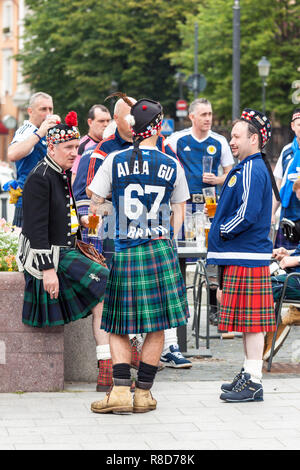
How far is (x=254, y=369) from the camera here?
7184 millimetres

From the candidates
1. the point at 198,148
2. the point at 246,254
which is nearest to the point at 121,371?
the point at 246,254

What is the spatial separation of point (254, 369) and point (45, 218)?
1672 mm

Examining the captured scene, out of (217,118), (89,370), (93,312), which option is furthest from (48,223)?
(217,118)

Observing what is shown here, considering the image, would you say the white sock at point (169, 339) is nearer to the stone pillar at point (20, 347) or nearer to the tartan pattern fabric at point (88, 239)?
the tartan pattern fabric at point (88, 239)

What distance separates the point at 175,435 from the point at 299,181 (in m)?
3.03

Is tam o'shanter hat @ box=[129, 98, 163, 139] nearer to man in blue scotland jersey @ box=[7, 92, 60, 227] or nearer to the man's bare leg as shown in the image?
the man's bare leg

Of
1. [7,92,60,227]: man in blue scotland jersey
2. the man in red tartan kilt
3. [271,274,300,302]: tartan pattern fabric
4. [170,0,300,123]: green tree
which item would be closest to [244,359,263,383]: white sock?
the man in red tartan kilt

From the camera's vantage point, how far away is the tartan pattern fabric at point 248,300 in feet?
23.7

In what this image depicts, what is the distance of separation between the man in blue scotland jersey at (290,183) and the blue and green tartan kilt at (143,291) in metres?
3.12

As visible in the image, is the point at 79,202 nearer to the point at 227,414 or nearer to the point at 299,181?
the point at 299,181

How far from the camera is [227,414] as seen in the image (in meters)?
6.71

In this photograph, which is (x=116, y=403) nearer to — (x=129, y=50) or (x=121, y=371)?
A: (x=121, y=371)

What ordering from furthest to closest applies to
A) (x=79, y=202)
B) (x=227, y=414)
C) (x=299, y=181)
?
(x=79, y=202) < (x=299, y=181) < (x=227, y=414)
